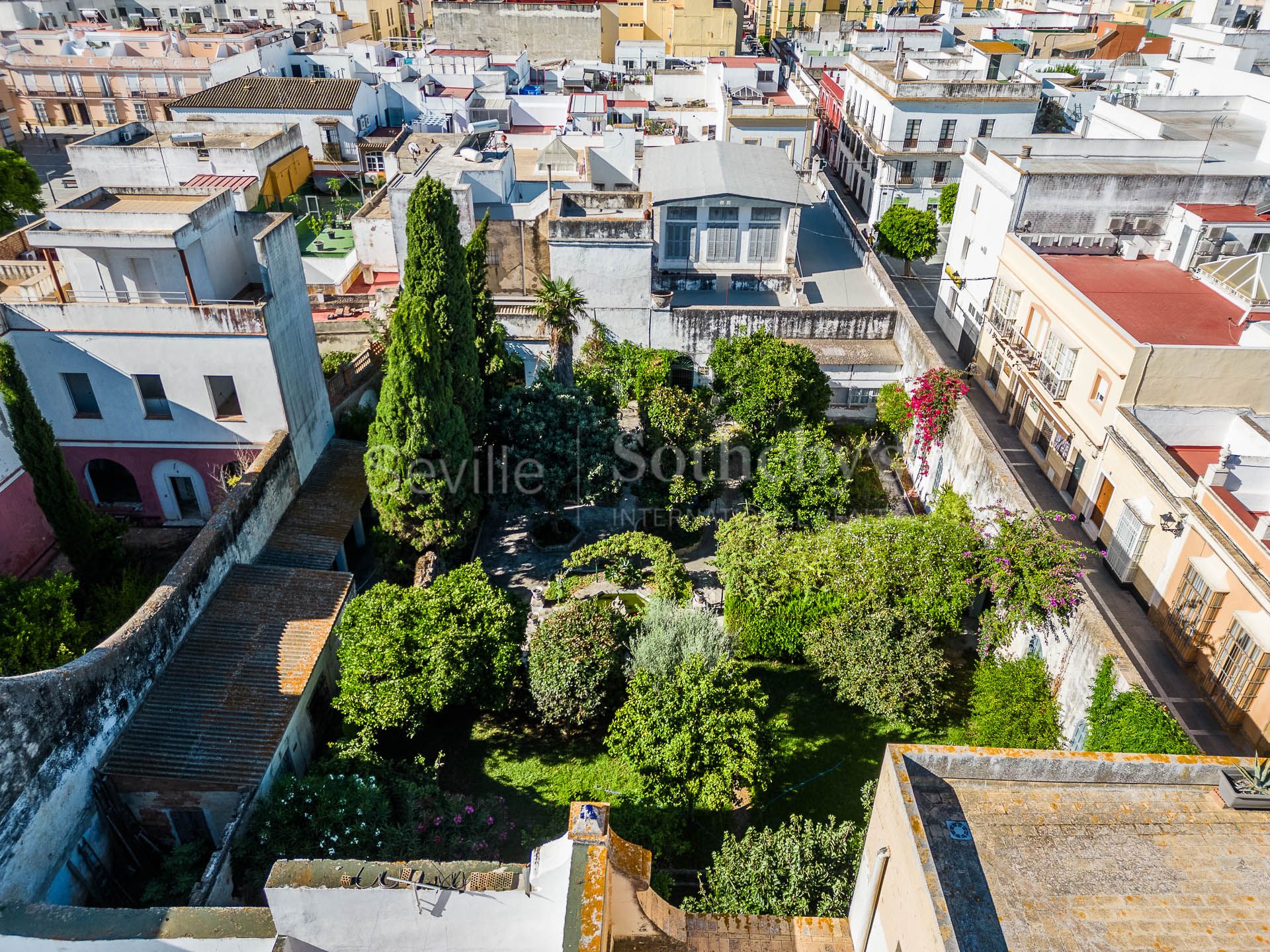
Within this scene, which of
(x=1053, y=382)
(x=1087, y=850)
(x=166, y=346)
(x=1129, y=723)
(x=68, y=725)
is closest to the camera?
(x=1087, y=850)

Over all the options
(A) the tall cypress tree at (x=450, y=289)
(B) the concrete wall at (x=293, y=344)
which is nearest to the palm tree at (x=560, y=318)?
(A) the tall cypress tree at (x=450, y=289)

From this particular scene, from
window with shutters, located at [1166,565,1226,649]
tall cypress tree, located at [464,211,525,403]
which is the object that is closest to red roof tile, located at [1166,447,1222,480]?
window with shutters, located at [1166,565,1226,649]

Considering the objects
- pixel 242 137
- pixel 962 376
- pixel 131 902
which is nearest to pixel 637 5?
pixel 242 137

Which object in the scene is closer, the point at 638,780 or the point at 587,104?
the point at 638,780

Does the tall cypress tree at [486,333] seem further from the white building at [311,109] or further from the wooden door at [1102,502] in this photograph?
the white building at [311,109]

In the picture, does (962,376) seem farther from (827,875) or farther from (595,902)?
(595,902)

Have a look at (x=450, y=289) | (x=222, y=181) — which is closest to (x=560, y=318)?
(x=450, y=289)

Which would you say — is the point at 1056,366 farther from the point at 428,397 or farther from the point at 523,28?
the point at 523,28
